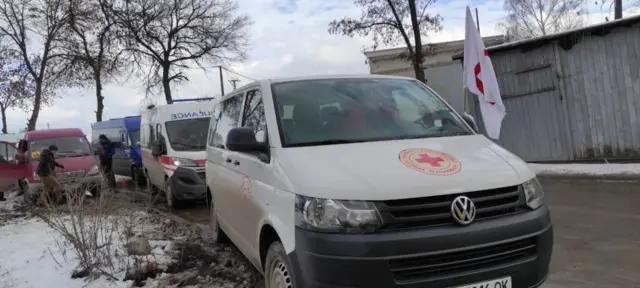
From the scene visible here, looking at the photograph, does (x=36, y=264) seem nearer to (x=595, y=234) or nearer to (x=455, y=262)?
(x=455, y=262)

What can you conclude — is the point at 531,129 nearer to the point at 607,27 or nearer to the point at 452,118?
the point at 607,27

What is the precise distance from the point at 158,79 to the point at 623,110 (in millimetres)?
23448

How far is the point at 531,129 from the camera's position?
1276 cm

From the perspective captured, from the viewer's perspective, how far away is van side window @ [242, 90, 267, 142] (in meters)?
4.04

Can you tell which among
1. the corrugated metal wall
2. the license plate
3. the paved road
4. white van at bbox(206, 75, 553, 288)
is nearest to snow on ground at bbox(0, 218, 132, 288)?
white van at bbox(206, 75, 553, 288)

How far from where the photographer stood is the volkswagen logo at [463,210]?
295 cm

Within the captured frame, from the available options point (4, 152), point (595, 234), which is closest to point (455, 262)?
point (595, 234)

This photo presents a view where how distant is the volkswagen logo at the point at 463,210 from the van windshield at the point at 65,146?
12.6m

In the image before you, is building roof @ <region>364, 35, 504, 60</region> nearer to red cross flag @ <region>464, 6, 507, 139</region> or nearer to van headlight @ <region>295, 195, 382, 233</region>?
red cross flag @ <region>464, 6, 507, 139</region>

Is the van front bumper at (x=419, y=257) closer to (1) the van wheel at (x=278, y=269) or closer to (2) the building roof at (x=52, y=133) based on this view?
(1) the van wheel at (x=278, y=269)

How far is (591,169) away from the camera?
35.4ft

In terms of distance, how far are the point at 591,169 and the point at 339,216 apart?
963 centimetres

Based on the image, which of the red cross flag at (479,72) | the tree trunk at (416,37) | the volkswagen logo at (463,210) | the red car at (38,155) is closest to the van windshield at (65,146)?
the red car at (38,155)

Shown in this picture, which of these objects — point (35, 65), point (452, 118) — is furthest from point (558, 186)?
point (35, 65)
